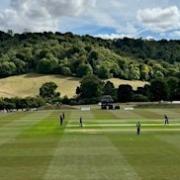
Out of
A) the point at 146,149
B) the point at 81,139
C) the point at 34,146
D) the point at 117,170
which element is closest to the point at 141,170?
the point at 117,170

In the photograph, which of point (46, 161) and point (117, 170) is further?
point (46, 161)

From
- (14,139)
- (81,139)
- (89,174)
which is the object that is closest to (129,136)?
(81,139)

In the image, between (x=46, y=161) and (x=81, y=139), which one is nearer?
(x=46, y=161)

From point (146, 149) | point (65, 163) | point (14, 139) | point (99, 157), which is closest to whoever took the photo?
point (65, 163)

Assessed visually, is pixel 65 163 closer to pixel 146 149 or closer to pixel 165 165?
pixel 165 165

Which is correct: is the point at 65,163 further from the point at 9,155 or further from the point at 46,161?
the point at 9,155

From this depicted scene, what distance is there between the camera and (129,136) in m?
60.8

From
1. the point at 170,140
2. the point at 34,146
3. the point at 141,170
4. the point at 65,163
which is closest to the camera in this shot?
the point at 141,170

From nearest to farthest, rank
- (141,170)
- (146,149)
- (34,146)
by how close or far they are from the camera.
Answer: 1. (141,170)
2. (146,149)
3. (34,146)

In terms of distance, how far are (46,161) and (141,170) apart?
757 centimetres

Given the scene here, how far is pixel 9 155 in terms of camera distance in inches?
1690

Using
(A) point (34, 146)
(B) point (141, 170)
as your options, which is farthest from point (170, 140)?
(B) point (141, 170)

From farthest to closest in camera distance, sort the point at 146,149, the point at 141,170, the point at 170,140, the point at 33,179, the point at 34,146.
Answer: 1. the point at 170,140
2. the point at 34,146
3. the point at 146,149
4. the point at 141,170
5. the point at 33,179

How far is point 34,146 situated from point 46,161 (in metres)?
11.3
